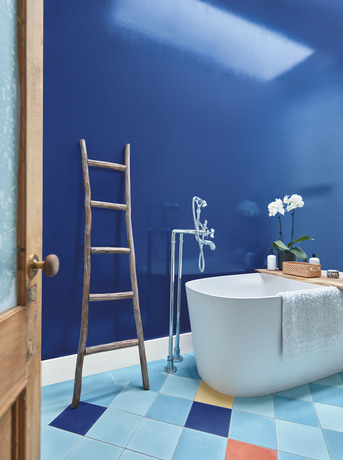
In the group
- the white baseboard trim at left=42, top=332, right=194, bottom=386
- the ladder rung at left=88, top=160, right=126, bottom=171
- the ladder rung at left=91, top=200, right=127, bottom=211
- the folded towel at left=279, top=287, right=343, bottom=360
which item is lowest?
the white baseboard trim at left=42, top=332, right=194, bottom=386

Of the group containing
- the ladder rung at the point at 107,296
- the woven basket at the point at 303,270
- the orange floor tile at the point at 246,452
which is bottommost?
the orange floor tile at the point at 246,452

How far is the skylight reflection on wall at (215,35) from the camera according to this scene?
2186mm

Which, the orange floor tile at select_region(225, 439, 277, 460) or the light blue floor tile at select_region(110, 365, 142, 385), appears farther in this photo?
the light blue floor tile at select_region(110, 365, 142, 385)

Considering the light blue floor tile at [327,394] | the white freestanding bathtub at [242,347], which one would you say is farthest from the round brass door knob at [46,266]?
the light blue floor tile at [327,394]

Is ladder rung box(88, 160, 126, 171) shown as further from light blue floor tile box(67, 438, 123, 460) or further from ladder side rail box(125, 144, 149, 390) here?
light blue floor tile box(67, 438, 123, 460)

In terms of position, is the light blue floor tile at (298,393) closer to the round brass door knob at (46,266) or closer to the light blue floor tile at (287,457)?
the light blue floor tile at (287,457)

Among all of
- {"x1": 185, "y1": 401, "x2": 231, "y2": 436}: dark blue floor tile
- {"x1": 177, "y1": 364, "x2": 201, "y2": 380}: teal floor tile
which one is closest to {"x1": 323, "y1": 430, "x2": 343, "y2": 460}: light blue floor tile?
{"x1": 185, "y1": 401, "x2": 231, "y2": 436}: dark blue floor tile

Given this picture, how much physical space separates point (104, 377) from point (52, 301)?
638 millimetres

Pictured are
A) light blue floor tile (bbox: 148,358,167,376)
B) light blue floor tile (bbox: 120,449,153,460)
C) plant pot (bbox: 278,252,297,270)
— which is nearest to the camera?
light blue floor tile (bbox: 120,449,153,460)

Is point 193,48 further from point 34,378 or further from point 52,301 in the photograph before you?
point 34,378

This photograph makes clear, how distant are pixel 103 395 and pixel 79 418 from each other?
0.76 ft

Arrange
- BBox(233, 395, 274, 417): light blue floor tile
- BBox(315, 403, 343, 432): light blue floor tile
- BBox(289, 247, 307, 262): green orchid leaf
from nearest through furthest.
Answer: BBox(315, 403, 343, 432): light blue floor tile
BBox(233, 395, 274, 417): light blue floor tile
BBox(289, 247, 307, 262): green orchid leaf

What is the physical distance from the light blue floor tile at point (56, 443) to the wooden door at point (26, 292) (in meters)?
0.72

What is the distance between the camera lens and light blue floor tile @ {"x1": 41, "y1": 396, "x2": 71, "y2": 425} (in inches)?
61.2
